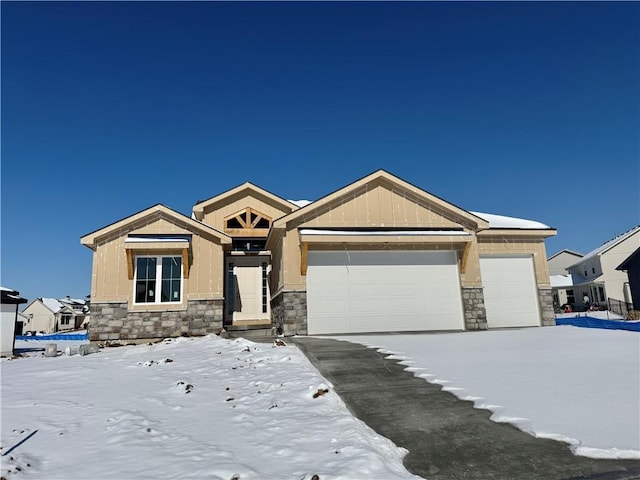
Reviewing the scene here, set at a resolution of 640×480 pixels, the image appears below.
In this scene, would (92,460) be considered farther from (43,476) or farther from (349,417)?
(349,417)

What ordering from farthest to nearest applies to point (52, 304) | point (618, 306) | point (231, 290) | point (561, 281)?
point (52, 304)
point (561, 281)
point (618, 306)
point (231, 290)

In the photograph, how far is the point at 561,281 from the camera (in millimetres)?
40719

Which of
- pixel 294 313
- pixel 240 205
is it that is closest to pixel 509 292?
pixel 294 313

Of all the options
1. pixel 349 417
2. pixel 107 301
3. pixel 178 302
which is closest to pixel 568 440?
pixel 349 417

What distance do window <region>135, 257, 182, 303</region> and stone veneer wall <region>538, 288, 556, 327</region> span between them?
48.1 feet

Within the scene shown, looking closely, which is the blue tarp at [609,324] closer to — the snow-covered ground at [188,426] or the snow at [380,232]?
the snow at [380,232]

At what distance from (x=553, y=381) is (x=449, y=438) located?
282 cm

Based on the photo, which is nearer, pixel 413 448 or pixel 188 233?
pixel 413 448

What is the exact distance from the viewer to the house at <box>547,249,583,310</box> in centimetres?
3894

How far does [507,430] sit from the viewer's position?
4746 mm


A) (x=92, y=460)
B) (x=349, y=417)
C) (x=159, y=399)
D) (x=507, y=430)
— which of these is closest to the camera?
(x=92, y=460)

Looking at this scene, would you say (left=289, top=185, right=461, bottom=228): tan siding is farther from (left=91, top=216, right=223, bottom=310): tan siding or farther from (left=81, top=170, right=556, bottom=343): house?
(left=91, top=216, right=223, bottom=310): tan siding

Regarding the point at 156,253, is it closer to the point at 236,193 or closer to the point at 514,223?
the point at 236,193

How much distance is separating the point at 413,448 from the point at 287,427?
152 cm
